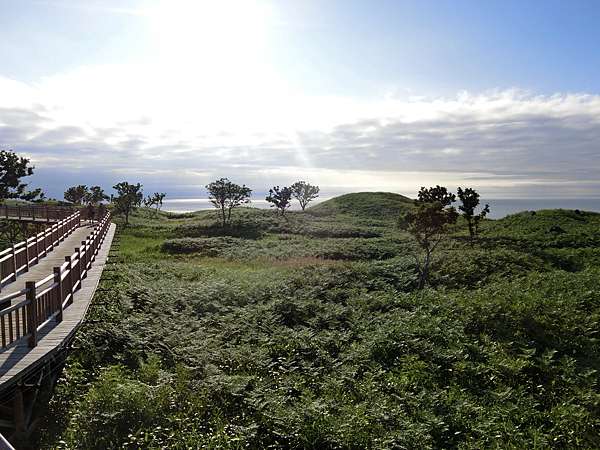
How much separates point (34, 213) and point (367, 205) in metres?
58.6

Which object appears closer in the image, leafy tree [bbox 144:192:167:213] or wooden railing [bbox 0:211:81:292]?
wooden railing [bbox 0:211:81:292]

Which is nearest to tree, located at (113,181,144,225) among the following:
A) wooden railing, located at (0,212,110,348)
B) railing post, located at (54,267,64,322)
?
wooden railing, located at (0,212,110,348)

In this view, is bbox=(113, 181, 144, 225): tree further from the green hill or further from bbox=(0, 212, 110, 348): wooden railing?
bbox=(0, 212, 110, 348): wooden railing

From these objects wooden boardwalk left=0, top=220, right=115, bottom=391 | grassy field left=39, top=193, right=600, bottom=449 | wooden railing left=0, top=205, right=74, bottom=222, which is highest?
wooden railing left=0, top=205, right=74, bottom=222

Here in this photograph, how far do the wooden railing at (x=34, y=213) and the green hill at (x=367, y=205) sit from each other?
156 feet

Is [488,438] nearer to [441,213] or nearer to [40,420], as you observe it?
[40,420]

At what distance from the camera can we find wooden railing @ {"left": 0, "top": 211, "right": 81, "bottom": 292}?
53.6ft

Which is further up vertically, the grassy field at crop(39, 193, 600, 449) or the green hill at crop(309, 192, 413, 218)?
the green hill at crop(309, 192, 413, 218)

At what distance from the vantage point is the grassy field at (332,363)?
378 inches

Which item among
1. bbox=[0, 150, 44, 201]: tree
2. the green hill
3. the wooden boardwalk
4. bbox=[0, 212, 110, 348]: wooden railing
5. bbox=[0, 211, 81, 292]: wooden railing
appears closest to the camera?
the wooden boardwalk

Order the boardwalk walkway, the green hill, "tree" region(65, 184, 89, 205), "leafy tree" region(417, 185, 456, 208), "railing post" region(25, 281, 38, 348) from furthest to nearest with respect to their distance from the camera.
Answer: "tree" region(65, 184, 89, 205), the green hill, "leafy tree" region(417, 185, 456, 208), "railing post" region(25, 281, 38, 348), the boardwalk walkway

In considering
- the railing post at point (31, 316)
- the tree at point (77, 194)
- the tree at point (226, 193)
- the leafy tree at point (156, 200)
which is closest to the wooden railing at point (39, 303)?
the railing post at point (31, 316)

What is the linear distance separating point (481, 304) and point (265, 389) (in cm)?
1043

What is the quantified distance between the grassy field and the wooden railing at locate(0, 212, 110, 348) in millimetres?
1432
